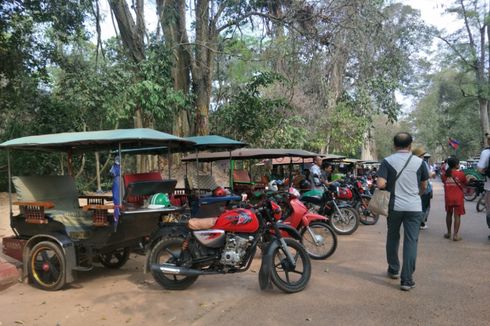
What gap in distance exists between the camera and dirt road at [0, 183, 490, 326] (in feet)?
14.8

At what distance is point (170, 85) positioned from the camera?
13336 millimetres

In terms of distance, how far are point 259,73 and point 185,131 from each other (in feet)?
11.4

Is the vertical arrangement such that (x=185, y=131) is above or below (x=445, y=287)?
above

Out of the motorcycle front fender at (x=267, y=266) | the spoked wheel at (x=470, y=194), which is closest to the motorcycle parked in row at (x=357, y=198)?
the motorcycle front fender at (x=267, y=266)

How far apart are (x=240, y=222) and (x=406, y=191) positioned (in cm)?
206

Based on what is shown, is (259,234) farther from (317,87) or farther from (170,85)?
(317,87)

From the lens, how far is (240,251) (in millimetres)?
5281

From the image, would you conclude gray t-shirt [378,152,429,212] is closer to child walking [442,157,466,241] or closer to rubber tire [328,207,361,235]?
child walking [442,157,466,241]

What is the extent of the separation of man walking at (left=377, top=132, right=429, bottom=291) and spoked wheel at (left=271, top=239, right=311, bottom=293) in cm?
118

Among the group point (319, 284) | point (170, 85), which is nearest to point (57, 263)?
point (319, 284)

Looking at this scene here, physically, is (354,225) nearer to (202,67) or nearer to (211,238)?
(211,238)

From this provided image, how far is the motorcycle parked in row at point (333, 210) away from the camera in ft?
30.5

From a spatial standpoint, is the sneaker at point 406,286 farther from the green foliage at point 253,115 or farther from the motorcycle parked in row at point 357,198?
the green foliage at point 253,115

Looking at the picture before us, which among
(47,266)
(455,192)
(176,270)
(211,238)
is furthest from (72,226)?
(455,192)
